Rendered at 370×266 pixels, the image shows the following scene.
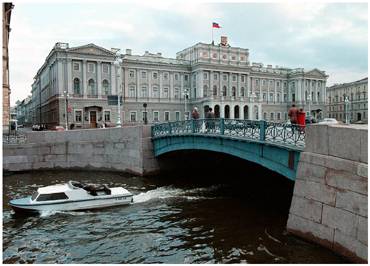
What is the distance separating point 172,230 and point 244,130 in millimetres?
5302

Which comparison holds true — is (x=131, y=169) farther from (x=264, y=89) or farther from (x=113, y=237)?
(x=264, y=89)

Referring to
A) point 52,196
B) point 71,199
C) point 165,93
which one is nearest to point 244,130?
point 71,199

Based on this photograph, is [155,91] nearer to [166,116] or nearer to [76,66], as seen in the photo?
[166,116]

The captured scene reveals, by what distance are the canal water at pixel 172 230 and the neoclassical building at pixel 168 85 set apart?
41276 mm

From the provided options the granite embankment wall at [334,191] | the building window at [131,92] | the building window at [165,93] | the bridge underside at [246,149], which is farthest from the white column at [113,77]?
the granite embankment wall at [334,191]

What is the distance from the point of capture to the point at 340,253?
28.2 feet

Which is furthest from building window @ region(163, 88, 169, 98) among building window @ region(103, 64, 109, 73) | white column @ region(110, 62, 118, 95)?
building window @ region(103, 64, 109, 73)

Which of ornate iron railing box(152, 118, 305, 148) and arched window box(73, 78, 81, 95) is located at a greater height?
arched window box(73, 78, 81, 95)

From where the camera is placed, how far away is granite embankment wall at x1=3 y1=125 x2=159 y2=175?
76.8ft

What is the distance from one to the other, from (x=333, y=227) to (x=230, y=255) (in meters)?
2.87

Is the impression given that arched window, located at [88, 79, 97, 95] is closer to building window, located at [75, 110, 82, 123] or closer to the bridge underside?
building window, located at [75, 110, 82, 123]

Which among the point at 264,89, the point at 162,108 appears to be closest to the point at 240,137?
the point at 162,108

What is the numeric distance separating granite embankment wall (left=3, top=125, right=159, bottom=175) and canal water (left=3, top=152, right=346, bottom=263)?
4811mm

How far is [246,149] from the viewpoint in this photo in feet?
47.2
